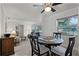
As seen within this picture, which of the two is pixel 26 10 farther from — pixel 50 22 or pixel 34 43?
pixel 34 43

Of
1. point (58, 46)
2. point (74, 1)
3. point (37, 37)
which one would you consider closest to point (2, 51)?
point (37, 37)

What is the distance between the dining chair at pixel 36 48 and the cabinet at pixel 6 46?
359mm

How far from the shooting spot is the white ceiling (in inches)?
67.0

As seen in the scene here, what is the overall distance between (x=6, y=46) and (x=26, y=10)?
0.78m

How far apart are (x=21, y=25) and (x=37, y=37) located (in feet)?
1.23

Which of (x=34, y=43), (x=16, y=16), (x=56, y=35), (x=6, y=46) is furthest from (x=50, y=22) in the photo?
(x=6, y=46)

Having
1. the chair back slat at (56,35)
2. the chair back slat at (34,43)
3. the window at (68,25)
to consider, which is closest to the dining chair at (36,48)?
the chair back slat at (34,43)

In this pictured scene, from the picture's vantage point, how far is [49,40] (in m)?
1.82

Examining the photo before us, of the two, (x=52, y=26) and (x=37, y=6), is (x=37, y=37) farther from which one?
(x=37, y=6)

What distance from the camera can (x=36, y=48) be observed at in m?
1.84

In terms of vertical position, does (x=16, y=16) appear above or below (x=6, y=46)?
above

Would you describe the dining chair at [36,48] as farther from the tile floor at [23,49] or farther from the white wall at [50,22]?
the white wall at [50,22]

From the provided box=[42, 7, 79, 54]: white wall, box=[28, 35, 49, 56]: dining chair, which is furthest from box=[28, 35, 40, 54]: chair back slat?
box=[42, 7, 79, 54]: white wall

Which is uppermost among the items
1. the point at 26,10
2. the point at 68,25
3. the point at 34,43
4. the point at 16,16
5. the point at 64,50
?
the point at 26,10
